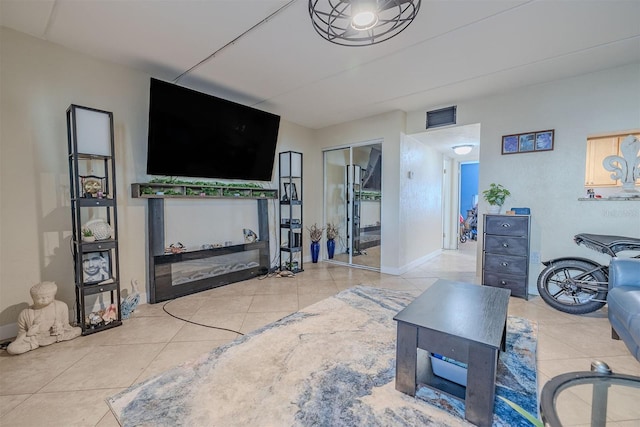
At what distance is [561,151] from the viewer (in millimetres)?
3248

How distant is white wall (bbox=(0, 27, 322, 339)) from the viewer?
2.33m

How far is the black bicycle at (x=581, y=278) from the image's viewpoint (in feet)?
8.75

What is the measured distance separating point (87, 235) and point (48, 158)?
2.74ft

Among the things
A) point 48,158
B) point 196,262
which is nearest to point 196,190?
point 196,262

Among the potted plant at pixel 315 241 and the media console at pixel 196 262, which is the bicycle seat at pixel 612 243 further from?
the media console at pixel 196 262

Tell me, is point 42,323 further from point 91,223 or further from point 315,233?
point 315,233

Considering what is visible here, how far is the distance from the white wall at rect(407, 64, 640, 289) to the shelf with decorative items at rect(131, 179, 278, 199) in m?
3.35

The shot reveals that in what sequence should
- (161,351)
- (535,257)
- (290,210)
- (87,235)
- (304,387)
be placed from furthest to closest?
1. (290,210)
2. (535,257)
3. (87,235)
4. (161,351)
5. (304,387)

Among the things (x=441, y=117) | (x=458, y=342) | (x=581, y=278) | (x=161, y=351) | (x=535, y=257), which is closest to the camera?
(x=458, y=342)

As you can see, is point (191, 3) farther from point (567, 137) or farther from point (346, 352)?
point (567, 137)

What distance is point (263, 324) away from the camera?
8.36 feet

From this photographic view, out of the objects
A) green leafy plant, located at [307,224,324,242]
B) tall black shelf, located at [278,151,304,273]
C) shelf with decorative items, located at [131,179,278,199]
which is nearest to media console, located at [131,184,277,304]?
shelf with decorative items, located at [131,179,278,199]

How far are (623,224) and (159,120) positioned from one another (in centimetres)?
523

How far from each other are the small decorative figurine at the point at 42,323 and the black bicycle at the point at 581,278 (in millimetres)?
4786
